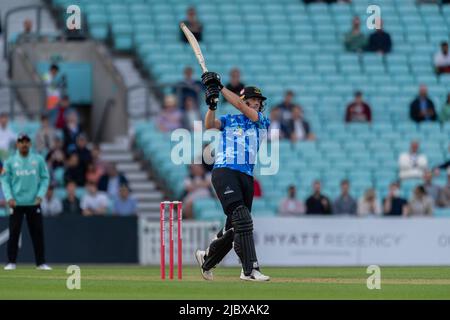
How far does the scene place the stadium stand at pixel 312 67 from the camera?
100 ft

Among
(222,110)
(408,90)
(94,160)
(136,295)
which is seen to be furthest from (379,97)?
(136,295)

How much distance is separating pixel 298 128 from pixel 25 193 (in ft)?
34.1

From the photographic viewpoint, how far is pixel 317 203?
2844 cm

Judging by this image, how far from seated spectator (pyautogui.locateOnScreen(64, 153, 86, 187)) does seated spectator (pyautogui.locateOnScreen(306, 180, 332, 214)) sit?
4450 mm

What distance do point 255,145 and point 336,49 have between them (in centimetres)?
1739

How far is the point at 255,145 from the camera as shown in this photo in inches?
701

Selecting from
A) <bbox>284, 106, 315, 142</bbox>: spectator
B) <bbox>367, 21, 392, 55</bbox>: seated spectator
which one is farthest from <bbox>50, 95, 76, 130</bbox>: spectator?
<bbox>367, 21, 392, 55</bbox>: seated spectator

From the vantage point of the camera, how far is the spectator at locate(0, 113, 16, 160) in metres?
28.0

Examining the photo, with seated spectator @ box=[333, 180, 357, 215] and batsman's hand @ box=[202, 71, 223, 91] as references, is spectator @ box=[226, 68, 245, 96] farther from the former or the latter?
batsman's hand @ box=[202, 71, 223, 91]

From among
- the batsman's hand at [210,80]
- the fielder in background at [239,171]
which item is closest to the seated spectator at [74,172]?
the fielder in background at [239,171]

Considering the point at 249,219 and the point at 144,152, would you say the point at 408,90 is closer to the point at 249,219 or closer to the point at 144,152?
the point at 144,152

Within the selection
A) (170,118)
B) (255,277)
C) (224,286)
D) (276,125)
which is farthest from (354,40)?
(224,286)

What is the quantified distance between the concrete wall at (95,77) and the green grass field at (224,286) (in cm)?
1112

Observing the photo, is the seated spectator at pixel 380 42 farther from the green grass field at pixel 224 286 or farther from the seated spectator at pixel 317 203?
the green grass field at pixel 224 286
